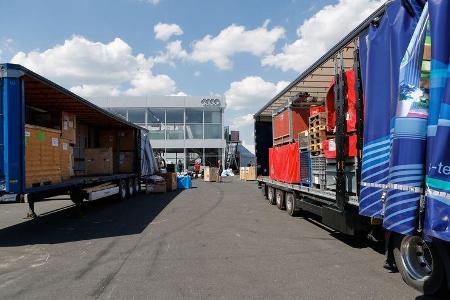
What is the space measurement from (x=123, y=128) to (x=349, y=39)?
1593 centimetres

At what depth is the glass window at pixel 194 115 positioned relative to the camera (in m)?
41.0

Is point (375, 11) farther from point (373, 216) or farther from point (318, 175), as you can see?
point (318, 175)

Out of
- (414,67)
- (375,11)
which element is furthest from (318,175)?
(414,67)

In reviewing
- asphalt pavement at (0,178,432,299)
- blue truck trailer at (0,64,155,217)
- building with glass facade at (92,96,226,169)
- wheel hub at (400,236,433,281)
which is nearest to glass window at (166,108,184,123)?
building with glass facade at (92,96,226,169)

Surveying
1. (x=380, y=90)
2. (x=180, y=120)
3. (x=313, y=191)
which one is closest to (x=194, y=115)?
(x=180, y=120)

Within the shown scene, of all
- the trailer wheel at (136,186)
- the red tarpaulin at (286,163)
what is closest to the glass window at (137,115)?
the trailer wheel at (136,186)

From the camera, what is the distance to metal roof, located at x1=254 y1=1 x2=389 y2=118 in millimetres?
6779

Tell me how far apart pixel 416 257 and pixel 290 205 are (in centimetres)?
698

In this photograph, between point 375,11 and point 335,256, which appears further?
point 335,256

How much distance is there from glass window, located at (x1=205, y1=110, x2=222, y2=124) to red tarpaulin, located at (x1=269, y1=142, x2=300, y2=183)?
1052 inches

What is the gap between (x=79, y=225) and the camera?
1130 cm

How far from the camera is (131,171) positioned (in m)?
21.6

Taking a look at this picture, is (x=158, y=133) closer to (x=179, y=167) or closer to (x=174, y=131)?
(x=174, y=131)

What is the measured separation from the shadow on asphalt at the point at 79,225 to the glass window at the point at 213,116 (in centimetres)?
2577
